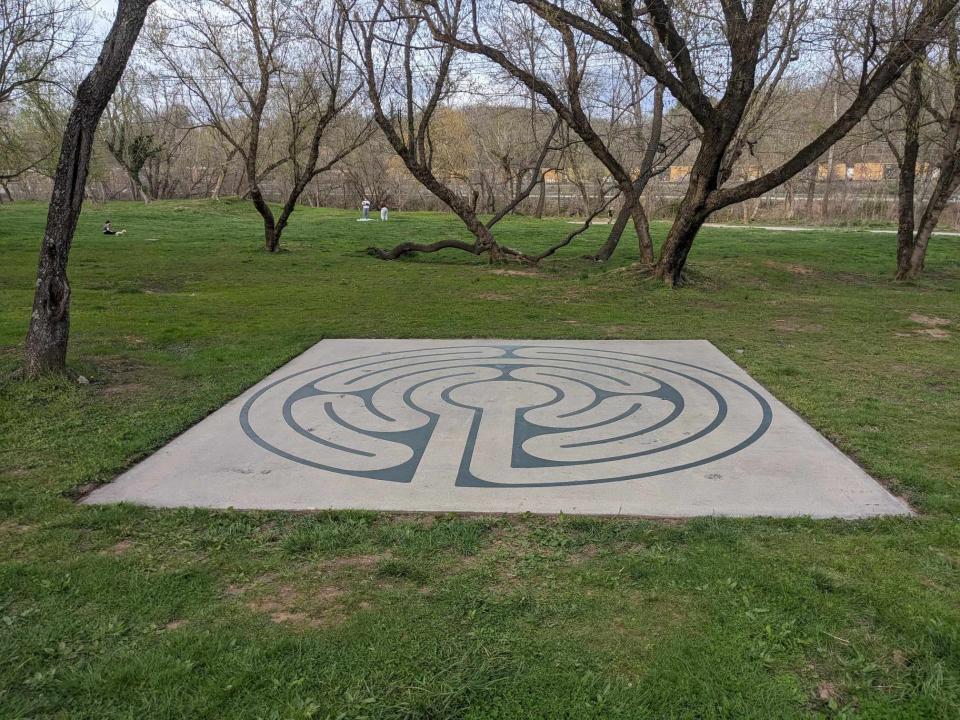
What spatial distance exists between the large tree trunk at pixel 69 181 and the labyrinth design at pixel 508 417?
1.88 meters

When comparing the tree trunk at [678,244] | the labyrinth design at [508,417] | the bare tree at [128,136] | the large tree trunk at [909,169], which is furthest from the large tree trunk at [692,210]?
the bare tree at [128,136]

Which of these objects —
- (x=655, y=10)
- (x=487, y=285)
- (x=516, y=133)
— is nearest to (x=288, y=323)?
(x=487, y=285)

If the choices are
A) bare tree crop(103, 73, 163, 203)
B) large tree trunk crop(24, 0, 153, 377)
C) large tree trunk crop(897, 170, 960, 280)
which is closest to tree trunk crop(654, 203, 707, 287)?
large tree trunk crop(897, 170, 960, 280)

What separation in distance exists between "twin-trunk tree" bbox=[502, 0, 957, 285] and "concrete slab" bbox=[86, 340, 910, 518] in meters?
5.70

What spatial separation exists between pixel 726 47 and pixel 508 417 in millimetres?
9157

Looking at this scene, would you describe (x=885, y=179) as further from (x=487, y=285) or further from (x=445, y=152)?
(x=487, y=285)

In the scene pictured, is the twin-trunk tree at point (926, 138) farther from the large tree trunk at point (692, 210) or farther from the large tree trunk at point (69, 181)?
the large tree trunk at point (69, 181)

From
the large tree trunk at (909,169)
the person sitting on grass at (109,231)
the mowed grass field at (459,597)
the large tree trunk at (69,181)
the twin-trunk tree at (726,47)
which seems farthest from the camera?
the person sitting on grass at (109,231)

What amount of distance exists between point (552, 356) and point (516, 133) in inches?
1236

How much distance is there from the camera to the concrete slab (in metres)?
4.03

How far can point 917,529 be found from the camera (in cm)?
359

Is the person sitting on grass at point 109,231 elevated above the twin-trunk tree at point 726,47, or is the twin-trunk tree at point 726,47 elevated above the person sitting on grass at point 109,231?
the twin-trunk tree at point 726,47

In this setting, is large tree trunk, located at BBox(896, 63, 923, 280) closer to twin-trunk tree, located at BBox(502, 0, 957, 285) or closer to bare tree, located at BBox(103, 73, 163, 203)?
twin-trunk tree, located at BBox(502, 0, 957, 285)

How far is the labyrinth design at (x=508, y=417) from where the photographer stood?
4.58 meters
